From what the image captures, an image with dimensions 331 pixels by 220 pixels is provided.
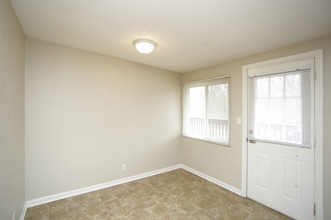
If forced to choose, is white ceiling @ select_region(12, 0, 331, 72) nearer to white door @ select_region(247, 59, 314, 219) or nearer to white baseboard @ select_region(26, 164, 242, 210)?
white door @ select_region(247, 59, 314, 219)

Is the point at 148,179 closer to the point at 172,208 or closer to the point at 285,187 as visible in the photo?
the point at 172,208

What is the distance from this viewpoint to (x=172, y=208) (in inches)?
94.3

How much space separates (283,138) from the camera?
2.36 metres

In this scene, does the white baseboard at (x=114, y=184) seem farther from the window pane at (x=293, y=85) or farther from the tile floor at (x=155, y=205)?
the window pane at (x=293, y=85)

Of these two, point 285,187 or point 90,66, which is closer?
point 285,187

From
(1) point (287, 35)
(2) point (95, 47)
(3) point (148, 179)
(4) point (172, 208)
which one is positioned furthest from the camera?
(3) point (148, 179)

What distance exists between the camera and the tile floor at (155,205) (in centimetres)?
221

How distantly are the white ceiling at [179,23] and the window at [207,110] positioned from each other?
0.90 metres

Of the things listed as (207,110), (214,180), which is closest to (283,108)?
(207,110)

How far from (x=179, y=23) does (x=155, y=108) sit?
7.00 ft

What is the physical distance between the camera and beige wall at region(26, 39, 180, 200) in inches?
92.8

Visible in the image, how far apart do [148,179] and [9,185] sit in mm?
2310

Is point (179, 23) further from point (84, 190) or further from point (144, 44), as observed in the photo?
point (84, 190)

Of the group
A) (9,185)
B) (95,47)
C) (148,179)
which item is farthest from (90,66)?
(148,179)
